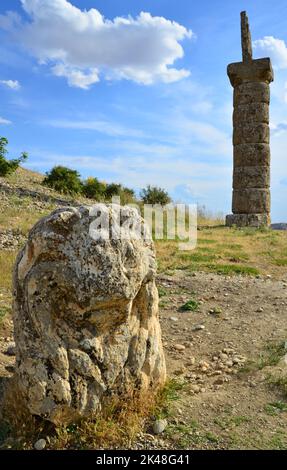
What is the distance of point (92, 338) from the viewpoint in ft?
10.9

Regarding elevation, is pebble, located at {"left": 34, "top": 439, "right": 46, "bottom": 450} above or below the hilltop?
below

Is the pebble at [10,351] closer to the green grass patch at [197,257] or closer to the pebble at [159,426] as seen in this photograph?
the pebble at [159,426]

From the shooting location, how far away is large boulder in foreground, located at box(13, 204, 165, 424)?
320cm

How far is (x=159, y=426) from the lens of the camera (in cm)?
339

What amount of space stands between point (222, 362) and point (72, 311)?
6.60 ft

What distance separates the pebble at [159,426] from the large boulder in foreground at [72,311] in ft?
1.03

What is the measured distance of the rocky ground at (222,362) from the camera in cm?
342

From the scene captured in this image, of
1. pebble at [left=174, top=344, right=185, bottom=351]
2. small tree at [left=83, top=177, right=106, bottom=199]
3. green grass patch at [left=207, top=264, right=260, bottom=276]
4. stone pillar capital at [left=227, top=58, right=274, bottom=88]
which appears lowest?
pebble at [left=174, top=344, right=185, bottom=351]

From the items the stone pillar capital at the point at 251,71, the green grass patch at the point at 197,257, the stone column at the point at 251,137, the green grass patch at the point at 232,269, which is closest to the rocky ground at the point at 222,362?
the green grass patch at the point at 232,269

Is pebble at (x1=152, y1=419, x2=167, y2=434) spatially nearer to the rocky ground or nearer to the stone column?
the rocky ground

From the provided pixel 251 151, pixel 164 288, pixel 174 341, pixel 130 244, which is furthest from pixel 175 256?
pixel 251 151

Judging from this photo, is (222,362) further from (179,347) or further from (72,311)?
(72,311)

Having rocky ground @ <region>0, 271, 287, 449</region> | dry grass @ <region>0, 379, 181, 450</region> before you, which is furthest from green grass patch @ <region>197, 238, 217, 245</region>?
dry grass @ <region>0, 379, 181, 450</region>
